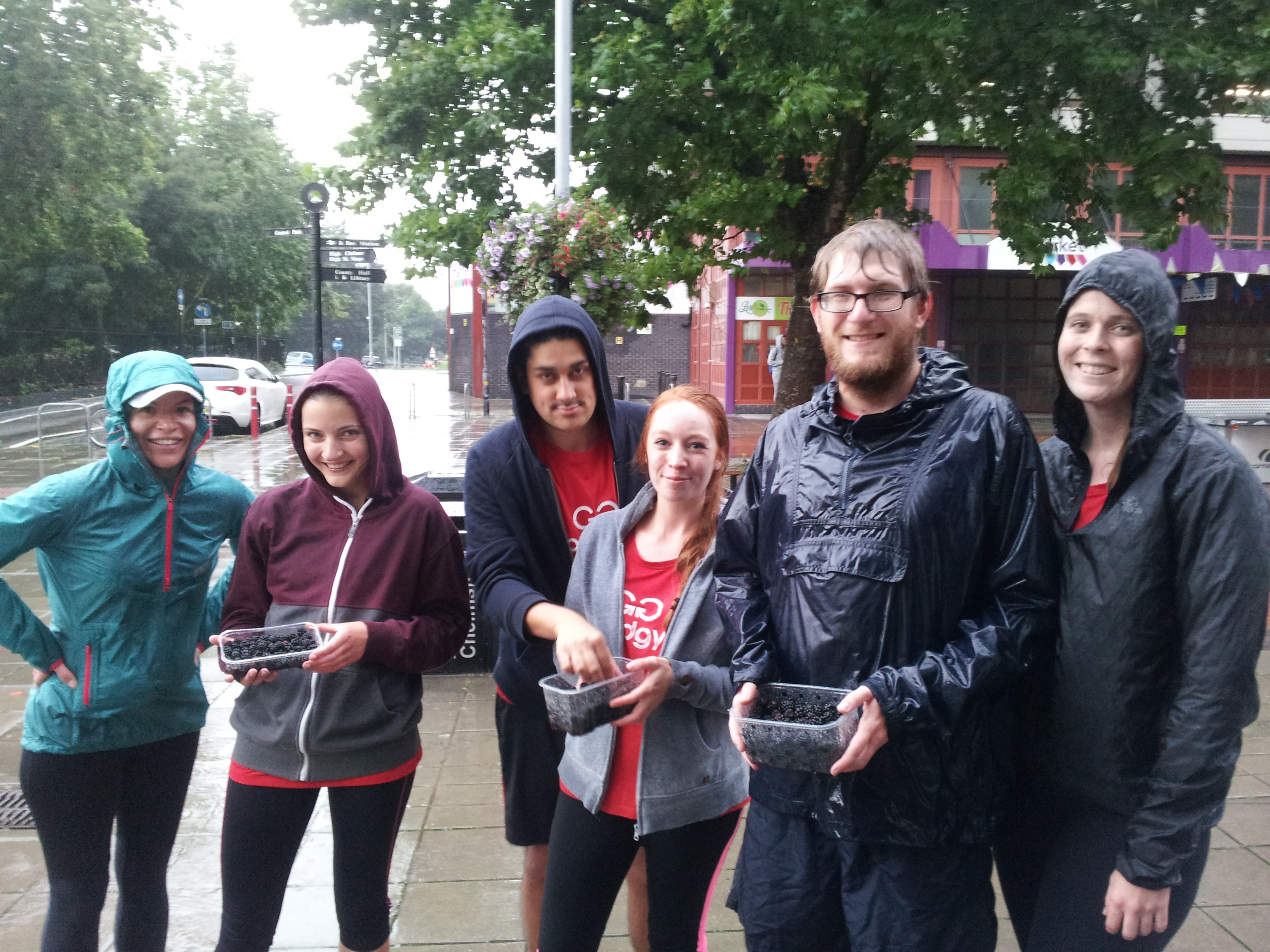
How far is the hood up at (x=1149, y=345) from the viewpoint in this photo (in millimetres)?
1892

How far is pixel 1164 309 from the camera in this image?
1916 millimetres

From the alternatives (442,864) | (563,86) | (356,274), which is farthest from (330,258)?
(442,864)

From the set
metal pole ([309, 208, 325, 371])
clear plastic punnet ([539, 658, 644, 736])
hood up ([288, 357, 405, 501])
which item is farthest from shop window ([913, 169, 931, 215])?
clear plastic punnet ([539, 658, 644, 736])

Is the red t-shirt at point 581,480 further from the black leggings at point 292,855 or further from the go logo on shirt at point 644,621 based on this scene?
Answer: the black leggings at point 292,855

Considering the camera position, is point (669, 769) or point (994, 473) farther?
point (669, 769)

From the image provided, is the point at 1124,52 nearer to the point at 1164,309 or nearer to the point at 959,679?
the point at 1164,309

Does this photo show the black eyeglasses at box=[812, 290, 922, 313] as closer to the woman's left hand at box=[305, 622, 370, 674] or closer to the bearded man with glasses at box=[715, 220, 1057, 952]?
the bearded man with glasses at box=[715, 220, 1057, 952]

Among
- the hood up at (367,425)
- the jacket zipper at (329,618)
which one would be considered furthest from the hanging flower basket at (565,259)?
the jacket zipper at (329,618)

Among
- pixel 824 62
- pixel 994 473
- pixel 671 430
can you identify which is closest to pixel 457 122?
pixel 824 62

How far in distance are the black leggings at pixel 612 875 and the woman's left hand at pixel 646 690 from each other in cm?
34

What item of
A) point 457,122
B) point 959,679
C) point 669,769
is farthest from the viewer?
point 457,122

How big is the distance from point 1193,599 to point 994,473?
0.41m

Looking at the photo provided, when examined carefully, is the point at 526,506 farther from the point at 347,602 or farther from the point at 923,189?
the point at 923,189

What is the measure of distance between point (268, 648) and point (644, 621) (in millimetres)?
874
